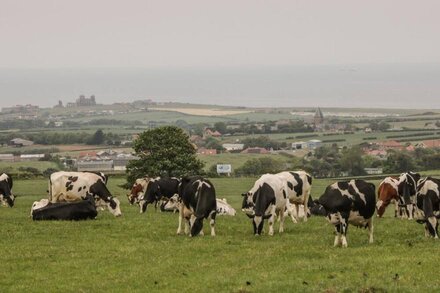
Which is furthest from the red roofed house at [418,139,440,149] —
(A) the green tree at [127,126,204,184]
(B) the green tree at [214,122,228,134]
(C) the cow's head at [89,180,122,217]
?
(C) the cow's head at [89,180,122,217]

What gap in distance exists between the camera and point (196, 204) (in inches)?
997

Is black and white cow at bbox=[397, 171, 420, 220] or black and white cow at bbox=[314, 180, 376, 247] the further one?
black and white cow at bbox=[397, 171, 420, 220]

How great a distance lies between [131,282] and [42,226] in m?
9.91

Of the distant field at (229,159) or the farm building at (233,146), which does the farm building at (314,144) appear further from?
the distant field at (229,159)

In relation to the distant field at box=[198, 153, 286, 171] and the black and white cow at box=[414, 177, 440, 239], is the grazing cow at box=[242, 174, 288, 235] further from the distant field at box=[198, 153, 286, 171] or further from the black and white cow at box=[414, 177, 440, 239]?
the distant field at box=[198, 153, 286, 171]

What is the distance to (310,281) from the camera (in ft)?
57.4

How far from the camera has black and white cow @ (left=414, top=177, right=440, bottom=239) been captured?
23.5m

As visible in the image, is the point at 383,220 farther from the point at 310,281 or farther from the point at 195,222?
the point at 310,281

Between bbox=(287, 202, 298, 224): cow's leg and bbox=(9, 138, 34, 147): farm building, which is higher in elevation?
bbox=(287, 202, 298, 224): cow's leg

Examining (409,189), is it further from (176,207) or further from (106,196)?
(106,196)

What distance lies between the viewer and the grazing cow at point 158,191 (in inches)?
1384

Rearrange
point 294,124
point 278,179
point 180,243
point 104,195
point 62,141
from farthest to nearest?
point 294,124, point 62,141, point 104,195, point 278,179, point 180,243

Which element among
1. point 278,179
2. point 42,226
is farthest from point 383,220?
point 42,226

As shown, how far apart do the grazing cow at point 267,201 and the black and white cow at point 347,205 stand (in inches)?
93.2
